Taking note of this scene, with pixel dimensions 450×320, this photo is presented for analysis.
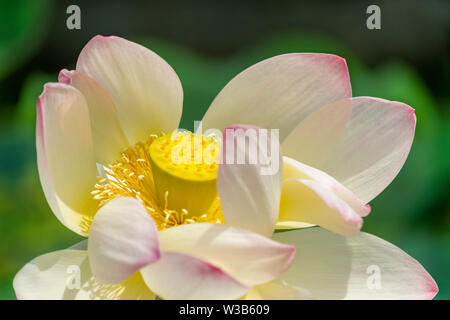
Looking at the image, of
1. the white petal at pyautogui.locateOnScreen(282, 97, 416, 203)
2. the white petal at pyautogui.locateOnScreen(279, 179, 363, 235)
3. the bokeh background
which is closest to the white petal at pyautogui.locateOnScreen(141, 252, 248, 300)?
the white petal at pyautogui.locateOnScreen(279, 179, 363, 235)

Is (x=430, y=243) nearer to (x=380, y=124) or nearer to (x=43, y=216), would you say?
(x=380, y=124)

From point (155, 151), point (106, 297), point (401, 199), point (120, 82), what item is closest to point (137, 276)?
point (106, 297)

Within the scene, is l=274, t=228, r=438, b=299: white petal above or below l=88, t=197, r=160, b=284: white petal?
below

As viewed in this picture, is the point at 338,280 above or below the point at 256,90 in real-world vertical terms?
below

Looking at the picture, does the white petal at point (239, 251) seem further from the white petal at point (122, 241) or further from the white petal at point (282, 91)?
the white petal at point (282, 91)

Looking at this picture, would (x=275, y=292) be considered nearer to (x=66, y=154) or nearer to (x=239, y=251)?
(x=239, y=251)

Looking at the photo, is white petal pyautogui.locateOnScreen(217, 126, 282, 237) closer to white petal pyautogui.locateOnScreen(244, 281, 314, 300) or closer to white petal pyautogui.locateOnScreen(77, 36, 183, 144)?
white petal pyautogui.locateOnScreen(244, 281, 314, 300)
